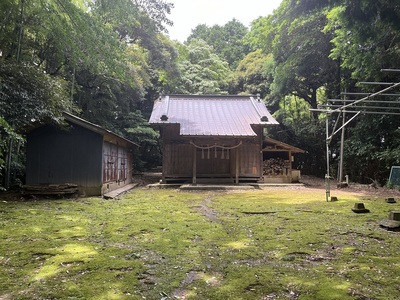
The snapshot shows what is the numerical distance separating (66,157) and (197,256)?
25.7 ft

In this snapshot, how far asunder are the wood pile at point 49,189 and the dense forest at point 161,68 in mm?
1179

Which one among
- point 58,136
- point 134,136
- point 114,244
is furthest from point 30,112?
point 134,136

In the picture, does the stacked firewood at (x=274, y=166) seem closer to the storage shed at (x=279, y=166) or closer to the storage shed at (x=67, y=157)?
the storage shed at (x=279, y=166)

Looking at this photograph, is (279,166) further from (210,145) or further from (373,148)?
(373,148)

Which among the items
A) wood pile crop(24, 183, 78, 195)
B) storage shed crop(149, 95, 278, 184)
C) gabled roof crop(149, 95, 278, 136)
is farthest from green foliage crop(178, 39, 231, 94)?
wood pile crop(24, 183, 78, 195)

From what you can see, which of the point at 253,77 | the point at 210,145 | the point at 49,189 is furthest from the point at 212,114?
the point at 253,77

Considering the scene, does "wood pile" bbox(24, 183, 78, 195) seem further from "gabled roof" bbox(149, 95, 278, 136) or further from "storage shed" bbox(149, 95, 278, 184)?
"storage shed" bbox(149, 95, 278, 184)

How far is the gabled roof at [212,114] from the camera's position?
14.6m

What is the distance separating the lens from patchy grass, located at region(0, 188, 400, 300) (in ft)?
9.11

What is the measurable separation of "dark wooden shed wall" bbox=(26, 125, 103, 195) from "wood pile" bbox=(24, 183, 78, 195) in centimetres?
41

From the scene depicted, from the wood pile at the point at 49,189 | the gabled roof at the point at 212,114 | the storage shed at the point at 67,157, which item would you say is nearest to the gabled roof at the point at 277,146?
the gabled roof at the point at 212,114

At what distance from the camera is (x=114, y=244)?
14.3 feet

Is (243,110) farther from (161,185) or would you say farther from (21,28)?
(21,28)

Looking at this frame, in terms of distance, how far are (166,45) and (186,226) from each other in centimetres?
1879
